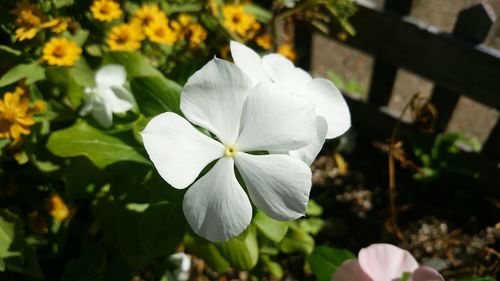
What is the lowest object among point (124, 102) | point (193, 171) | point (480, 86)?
point (480, 86)

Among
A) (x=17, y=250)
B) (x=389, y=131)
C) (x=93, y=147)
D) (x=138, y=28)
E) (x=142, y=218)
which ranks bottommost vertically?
(x=389, y=131)

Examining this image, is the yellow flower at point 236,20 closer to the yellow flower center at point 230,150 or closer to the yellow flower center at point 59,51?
the yellow flower center at point 59,51

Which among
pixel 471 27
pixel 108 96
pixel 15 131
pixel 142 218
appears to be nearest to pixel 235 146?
pixel 142 218

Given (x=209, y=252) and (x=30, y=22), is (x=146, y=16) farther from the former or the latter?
Answer: (x=209, y=252)

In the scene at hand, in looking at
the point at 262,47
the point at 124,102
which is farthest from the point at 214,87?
the point at 262,47

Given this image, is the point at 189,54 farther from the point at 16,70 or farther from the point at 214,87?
the point at 214,87

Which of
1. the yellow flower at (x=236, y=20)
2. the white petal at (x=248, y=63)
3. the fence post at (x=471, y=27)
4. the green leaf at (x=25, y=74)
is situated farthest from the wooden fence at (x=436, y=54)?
the green leaf at (x=25, y=74)

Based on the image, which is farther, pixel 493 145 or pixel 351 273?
pixel 493 145
